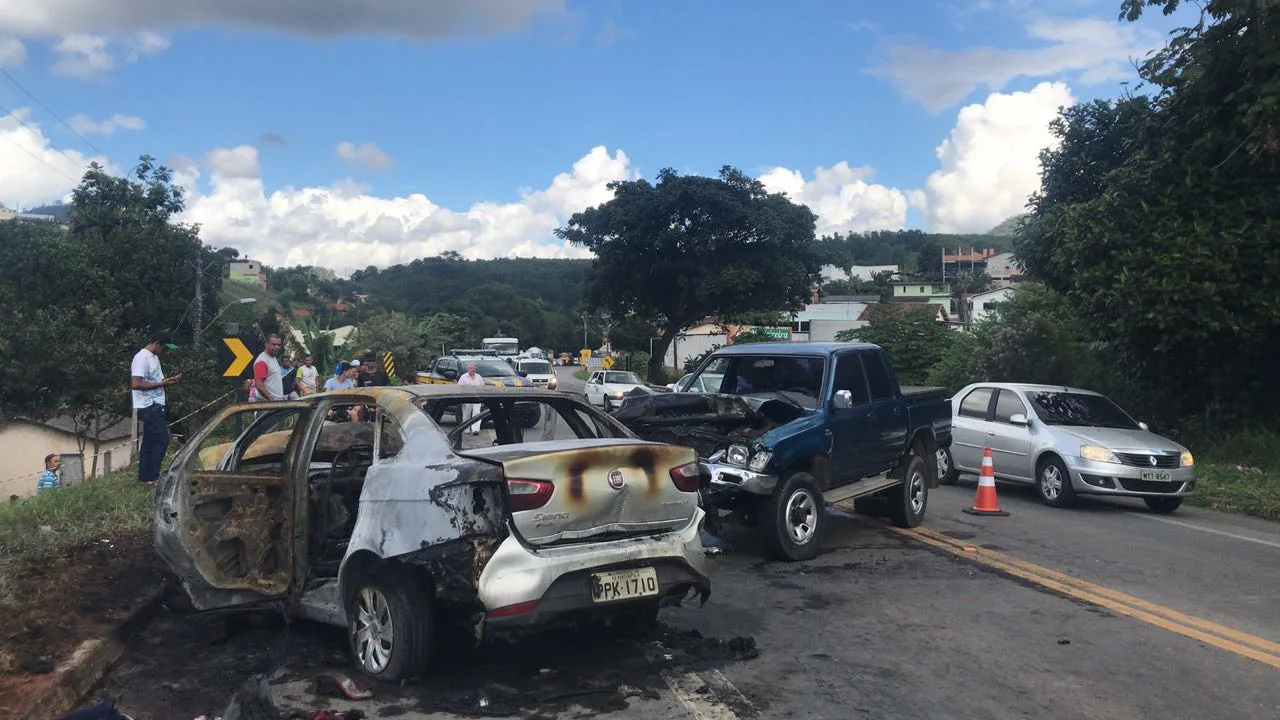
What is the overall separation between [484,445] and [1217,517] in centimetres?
987

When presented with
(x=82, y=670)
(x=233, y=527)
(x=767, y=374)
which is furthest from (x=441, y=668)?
(x=767, y=374)

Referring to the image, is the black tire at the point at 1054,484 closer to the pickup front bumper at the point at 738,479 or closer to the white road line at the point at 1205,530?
the white road line at the point at 1205,530

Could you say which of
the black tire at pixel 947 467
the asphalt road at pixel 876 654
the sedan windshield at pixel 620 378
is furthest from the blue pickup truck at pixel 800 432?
the sedan windshield at pixel 620 378

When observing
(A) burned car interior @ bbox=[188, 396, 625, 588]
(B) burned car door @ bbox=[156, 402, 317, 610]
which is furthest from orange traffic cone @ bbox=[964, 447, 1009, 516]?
(B) burned car door @ bbox=[156, 402, 317, 610]

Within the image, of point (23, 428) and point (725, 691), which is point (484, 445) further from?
point (23, 428)

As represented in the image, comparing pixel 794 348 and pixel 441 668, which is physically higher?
pixel 794 348

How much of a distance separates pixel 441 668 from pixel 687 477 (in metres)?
1.69

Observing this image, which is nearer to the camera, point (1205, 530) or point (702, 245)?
point (1205, 530)

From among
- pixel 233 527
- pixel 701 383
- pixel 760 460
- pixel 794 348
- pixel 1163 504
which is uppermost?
pixel 794 348

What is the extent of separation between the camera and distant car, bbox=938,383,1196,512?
442 inches

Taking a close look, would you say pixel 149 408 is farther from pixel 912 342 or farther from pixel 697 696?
pixel 912 342

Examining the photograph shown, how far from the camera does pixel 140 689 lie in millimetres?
5160

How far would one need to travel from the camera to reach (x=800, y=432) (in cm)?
816

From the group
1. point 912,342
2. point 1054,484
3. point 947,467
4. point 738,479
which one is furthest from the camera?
point 912,342
